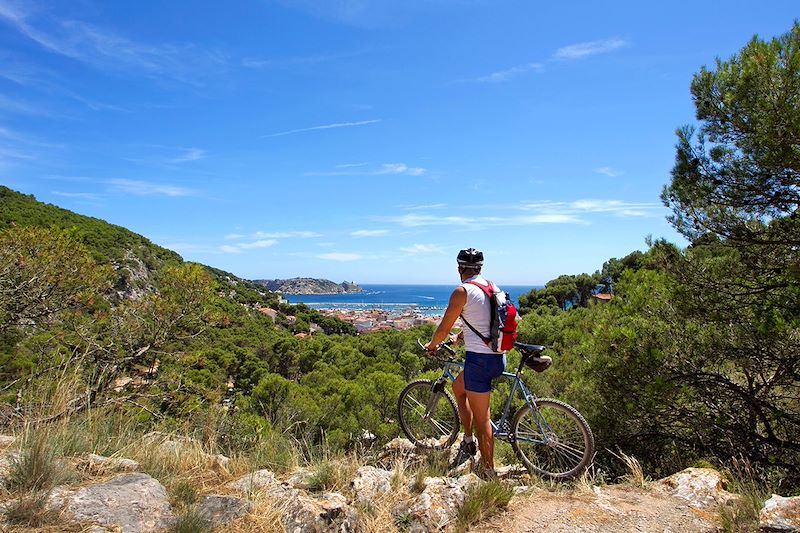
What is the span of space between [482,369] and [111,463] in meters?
3.04

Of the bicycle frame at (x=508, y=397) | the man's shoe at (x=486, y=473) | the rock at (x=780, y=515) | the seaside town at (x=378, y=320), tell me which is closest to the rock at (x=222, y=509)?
the man's shoe at (x=486, y=473)

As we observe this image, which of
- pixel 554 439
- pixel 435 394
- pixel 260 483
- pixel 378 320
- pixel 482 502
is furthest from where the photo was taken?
pixel 378 320

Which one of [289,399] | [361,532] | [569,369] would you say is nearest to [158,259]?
[289,399]

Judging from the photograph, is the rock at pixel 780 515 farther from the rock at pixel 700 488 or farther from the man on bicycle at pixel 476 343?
the man on bicycle at pixel 476 343

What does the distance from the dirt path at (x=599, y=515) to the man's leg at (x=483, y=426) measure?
45cm

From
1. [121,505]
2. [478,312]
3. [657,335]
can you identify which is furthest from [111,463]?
[657,335]

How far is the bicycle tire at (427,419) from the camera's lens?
4469mm

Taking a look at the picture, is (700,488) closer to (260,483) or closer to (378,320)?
(260,483)

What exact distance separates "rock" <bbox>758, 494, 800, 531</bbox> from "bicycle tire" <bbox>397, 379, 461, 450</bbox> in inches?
96.0

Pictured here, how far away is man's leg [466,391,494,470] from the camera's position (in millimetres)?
3668

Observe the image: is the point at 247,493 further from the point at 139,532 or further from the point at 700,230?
the point at 700,230

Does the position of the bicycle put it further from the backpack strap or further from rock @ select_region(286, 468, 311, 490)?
rock @ select_region(286, 468, 311, 490)

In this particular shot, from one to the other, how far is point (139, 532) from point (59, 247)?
26.1 feet

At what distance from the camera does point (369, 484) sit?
10.9 feet
